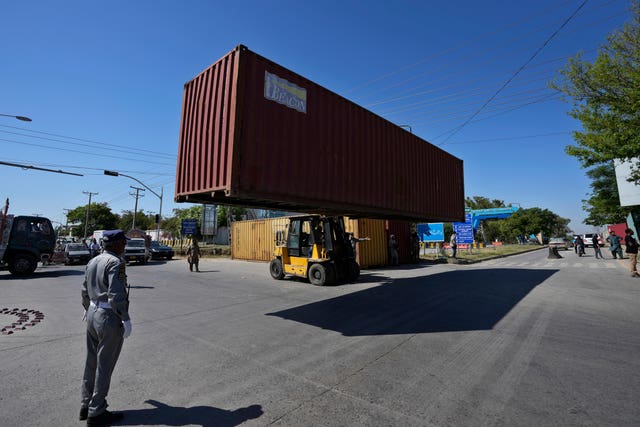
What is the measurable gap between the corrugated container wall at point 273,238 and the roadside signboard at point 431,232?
5177 mm

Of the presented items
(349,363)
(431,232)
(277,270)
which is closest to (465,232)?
(431,232)

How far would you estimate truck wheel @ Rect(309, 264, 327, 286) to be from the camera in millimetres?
9891

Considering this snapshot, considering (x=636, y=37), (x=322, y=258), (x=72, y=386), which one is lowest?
(x=72, y=386)

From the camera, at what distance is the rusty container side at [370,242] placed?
14.9 m

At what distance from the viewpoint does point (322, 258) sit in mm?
10172

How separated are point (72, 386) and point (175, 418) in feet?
4.96

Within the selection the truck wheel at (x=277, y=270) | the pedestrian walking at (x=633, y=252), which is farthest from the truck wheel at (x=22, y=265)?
the pedestrian walking at (x=633, y=252)

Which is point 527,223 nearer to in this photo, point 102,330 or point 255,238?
point 255,238

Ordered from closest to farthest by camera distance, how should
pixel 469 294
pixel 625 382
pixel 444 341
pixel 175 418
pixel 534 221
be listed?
pixel 175 418 < pixel 625 382 < pixel 444 341 < pixel 469 294 < pixel 534 221

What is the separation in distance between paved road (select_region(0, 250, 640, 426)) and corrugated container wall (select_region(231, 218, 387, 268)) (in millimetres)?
6376

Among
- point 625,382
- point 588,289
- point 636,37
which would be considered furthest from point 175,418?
point 636,37

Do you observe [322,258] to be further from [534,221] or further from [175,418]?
[534,221]

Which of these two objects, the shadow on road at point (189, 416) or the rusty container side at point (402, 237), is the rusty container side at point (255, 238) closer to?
the rusty container side at point (402, 237)

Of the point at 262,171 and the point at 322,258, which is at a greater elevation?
the point at 262,171
